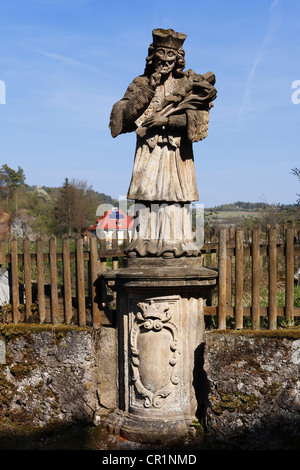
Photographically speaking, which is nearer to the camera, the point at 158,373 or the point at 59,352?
the point at 158,373

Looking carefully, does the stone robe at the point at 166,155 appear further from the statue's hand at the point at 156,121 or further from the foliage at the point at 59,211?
the foliage at the point at 59,211

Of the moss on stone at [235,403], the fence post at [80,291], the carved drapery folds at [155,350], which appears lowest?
the moss on stone at [235,403]

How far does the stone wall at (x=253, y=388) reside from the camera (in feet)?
15.6

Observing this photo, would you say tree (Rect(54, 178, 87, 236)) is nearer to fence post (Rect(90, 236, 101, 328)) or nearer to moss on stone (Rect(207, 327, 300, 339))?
fence post (Rect(90, 236, 101, 328))

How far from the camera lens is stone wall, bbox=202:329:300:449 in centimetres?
476

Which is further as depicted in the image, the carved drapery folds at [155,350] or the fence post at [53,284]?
the fence post at [53,284]

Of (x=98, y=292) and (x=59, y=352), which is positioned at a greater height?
(x=98, y=292)

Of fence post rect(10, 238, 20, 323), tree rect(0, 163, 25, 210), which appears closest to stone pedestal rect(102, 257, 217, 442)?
fence post rect(10, 238, 20, 323)

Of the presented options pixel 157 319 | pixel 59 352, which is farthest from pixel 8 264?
pixel 157 319

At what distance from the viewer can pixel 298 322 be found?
17.9 ft

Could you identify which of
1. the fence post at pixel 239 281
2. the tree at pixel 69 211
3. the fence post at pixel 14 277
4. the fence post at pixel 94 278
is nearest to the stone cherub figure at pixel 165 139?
the fence post at pixel 239 281

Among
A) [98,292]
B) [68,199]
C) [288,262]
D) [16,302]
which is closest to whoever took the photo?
[288,262]
